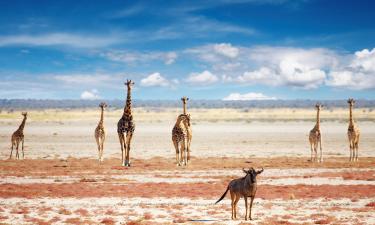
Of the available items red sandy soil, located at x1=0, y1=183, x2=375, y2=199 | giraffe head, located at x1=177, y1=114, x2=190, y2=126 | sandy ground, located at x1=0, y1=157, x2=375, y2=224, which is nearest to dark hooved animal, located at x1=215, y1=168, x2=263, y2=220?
sandy ground, located at x1=0, y1=157, x2=375, y2=224

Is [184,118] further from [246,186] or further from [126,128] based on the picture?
[246,186]

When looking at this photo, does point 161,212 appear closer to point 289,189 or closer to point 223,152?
point 289,189

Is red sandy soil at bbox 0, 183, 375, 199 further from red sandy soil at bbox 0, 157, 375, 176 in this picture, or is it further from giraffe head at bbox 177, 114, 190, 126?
giraffe head at bbox 177, 114, 190, 126

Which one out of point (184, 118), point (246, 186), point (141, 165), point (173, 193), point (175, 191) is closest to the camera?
point (246, 186)

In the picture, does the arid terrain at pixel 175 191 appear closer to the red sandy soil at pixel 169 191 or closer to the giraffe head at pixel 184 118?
the red sandy soil at pixel 169 191

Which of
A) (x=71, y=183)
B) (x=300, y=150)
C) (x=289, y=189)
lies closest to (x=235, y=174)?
(x=289, y=189)

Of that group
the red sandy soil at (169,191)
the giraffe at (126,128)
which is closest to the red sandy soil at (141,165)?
the giraffe at (126,128)

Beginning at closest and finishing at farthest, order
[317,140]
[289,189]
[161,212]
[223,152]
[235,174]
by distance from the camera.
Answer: [161,212], [289,189], [235,174], [317,140], [223,152]

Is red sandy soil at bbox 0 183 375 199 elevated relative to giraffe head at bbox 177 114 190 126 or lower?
lower

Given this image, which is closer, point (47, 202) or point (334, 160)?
point (47, 202)

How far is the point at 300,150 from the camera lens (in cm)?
4431

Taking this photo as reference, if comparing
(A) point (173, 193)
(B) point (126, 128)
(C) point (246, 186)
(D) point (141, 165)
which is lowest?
(A) point (173, 193)

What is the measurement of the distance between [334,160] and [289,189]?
13.8m

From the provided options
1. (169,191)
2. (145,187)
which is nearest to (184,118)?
(145,187)
